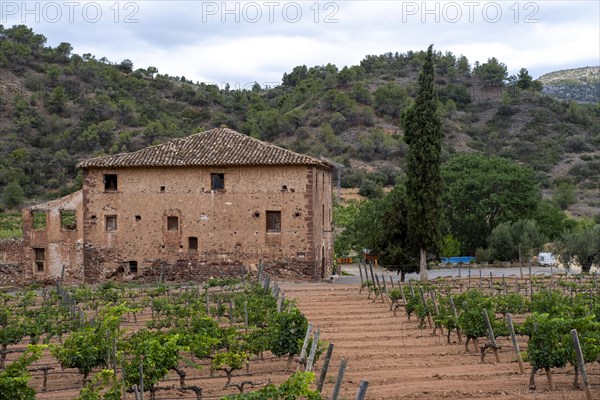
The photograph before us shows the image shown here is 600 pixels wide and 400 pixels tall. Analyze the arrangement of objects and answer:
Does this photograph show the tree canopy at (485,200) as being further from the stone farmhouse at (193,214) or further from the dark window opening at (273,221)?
the dark window opening at (273,221)

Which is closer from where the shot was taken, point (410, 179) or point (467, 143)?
point (410, 179)

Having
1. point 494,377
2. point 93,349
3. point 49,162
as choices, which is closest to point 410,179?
point 494,377

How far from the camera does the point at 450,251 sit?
5072 centimetres

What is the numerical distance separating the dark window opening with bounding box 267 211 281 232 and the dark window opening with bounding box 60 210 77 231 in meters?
9.22

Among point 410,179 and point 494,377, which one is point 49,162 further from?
point 494,377

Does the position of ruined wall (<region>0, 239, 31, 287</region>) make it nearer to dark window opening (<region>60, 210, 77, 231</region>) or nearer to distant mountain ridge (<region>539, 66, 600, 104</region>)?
dark window opening (<region>60, 210, 77, 231</region>)

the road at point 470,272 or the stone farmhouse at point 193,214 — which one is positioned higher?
the stone farmhouse at point 193,214

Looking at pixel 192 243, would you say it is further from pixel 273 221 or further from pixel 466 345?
pixel 466 345

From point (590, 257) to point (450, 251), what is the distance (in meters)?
9.41

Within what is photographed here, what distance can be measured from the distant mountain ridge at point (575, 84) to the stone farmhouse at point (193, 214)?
4754 inches

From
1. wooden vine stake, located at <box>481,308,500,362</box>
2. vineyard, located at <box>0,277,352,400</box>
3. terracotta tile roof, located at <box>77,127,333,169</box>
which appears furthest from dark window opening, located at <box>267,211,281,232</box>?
wooden vine stake, located at <box>481,308,500,362</box>

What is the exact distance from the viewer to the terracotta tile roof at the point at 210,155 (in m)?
35.8

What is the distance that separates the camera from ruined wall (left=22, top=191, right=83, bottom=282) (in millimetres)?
38062

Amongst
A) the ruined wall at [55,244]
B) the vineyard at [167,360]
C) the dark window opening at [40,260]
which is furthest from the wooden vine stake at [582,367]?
the dark window opening at [40,260]
